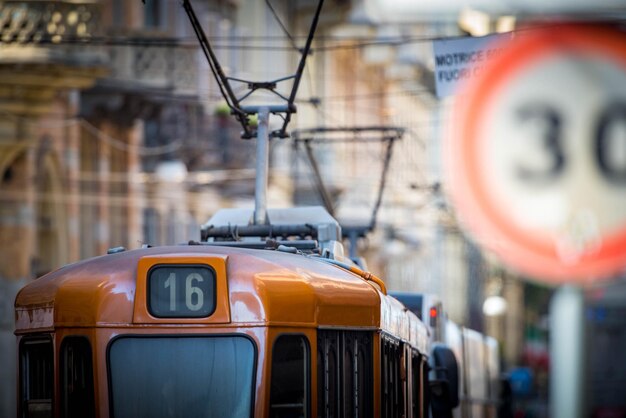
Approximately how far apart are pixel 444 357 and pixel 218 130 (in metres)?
20.3

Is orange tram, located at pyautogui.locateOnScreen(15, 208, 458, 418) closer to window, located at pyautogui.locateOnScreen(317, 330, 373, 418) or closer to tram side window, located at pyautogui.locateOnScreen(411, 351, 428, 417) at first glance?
window, located at pyautogui.locateOnScreen(317, 330, 373, 418)

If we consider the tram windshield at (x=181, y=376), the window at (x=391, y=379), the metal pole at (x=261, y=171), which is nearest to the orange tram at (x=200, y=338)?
the tram windshield at (x=181, y=376)

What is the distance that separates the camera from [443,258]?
6725 cm

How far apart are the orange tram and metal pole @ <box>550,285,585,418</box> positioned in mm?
5763

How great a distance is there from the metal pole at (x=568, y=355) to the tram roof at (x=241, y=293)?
5.85 m

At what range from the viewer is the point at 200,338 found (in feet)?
28.9

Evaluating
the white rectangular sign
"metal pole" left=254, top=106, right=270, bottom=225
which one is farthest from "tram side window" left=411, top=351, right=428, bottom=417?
the white rectangular sign

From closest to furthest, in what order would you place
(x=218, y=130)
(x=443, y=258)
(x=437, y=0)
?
(x=437, y=0) < (x=218, y=130) < (x=443, y=258)

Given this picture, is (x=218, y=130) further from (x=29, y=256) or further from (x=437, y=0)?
(x=437, y=0)

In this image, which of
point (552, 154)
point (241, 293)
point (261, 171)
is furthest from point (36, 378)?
point (552, 154)

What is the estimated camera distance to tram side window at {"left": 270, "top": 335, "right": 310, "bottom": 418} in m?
8.90

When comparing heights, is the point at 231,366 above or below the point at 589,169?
below

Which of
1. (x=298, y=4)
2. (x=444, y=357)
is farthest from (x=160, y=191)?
(x=444, y=357)

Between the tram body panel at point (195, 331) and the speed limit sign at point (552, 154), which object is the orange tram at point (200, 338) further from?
the speed limit sign at point (552, 154)
